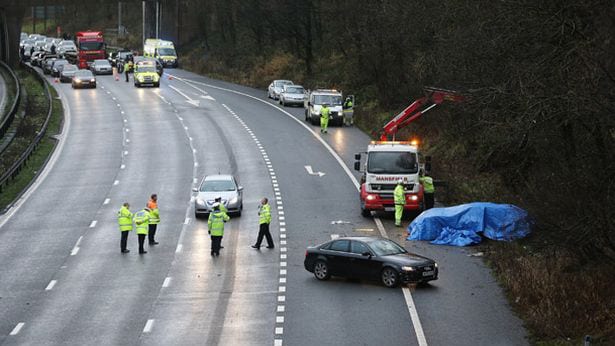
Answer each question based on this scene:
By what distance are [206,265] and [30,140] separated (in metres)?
28.6

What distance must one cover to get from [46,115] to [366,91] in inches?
764

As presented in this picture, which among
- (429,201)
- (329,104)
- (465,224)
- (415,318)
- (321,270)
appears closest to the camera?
(415,318)

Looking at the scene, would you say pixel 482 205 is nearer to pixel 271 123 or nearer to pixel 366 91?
pixel 271 123

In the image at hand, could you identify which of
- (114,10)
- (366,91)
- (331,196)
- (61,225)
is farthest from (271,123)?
(114,10)

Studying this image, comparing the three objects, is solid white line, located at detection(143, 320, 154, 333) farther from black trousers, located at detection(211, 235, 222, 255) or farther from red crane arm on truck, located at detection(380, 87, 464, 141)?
red crane arm on truck, located at detection(380, 87, 464, 141)

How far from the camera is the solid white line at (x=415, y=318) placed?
76.5ft

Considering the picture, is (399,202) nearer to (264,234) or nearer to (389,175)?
(389,175)

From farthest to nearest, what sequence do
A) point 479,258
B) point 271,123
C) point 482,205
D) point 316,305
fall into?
point 271,123 → point 482,205 → point 479,258 → point 316,305

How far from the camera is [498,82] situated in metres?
33.5

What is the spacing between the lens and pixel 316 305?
26.5m

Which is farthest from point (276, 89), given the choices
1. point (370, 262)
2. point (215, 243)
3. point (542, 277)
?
point (542, 277)

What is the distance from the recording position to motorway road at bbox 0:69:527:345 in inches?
957

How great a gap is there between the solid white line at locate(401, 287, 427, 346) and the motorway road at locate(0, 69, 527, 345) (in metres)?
0.06

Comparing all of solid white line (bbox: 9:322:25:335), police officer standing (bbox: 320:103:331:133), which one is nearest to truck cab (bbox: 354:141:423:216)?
solid white line (bbox: 9:322:25:335)
